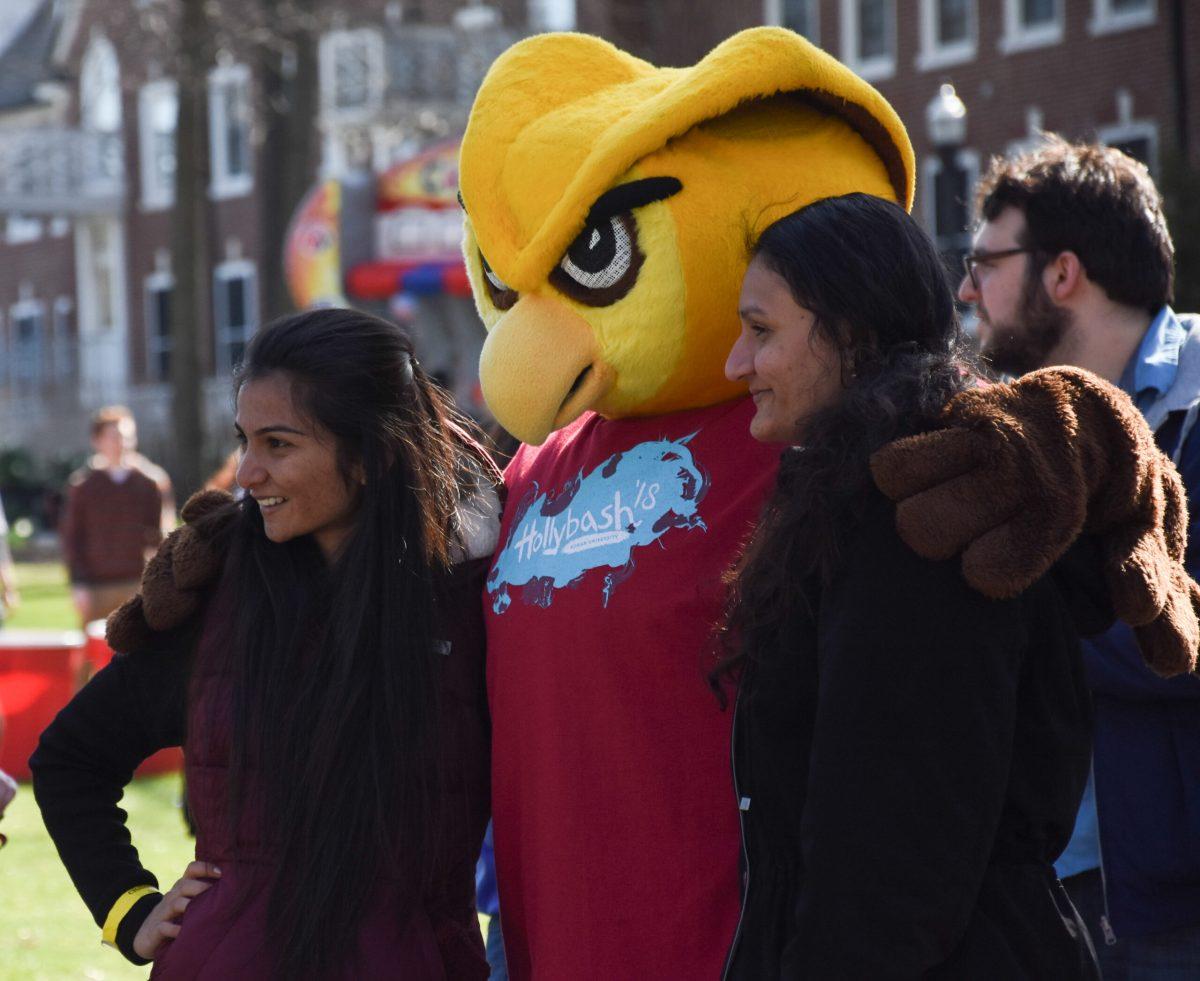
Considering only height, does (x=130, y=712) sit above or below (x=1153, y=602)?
below

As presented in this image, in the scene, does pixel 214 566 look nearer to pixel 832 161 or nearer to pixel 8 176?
pixel 832 161

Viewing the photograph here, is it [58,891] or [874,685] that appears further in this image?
[58,891]

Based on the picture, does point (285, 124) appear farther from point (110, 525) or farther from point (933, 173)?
point (110, 525)

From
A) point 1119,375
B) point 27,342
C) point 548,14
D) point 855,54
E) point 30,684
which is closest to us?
point 1119,375

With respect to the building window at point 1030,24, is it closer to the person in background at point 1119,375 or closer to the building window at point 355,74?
the building window at point 355,74

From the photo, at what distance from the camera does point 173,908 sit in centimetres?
277

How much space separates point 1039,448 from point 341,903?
1.31 meters

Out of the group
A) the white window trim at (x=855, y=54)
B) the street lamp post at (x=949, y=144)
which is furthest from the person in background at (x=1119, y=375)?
the white window trim at (x=855, y=54)

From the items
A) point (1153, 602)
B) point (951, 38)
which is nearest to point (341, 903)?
point (1153, 602)

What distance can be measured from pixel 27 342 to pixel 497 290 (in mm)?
33867

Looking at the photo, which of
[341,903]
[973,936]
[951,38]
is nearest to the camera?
[973,936]

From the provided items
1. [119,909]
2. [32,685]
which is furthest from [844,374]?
[32,685]

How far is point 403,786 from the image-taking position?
8.89 ft

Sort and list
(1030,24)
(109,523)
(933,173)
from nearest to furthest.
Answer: (109,523), (1030,24), (933,173)
